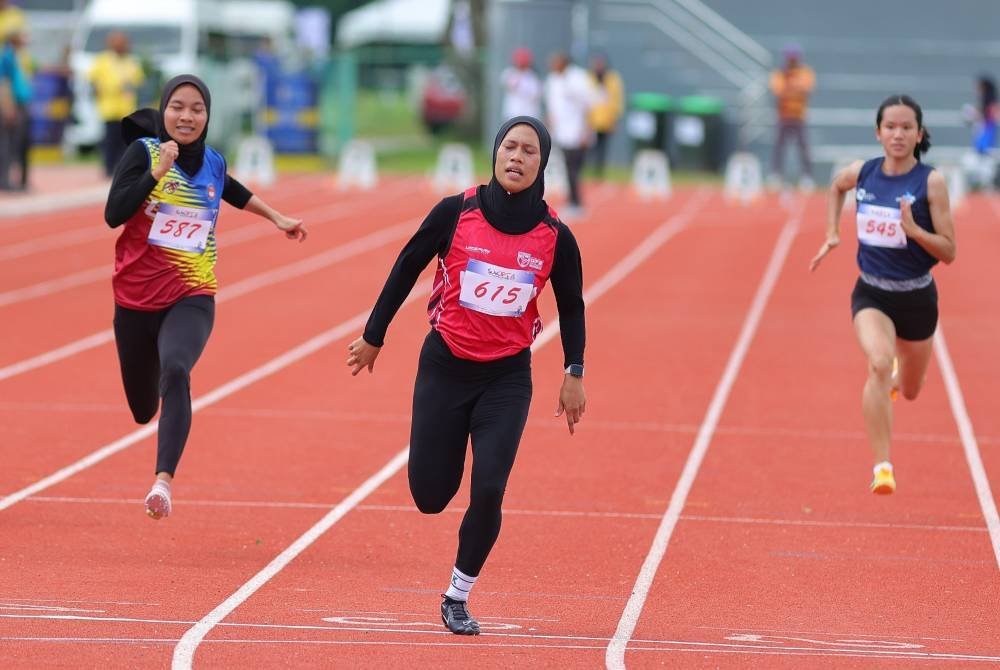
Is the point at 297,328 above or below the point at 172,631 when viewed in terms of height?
below

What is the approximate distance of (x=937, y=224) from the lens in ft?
28.6

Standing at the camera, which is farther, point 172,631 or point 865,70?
point 865,70

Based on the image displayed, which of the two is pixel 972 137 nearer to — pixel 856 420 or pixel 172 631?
pixel 856 420

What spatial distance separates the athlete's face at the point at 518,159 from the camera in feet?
20.9

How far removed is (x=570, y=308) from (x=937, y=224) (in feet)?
9.27

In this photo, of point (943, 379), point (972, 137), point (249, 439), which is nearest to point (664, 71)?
point (972, 137)

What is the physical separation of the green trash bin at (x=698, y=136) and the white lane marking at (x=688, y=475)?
39.8ft

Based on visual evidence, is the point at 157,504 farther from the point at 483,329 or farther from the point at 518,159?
the point at 518,159

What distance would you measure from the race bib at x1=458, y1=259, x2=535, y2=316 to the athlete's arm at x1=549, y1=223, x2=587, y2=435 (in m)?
0.13

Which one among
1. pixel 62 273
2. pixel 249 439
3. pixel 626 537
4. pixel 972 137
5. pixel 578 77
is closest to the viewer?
pixel 626 537

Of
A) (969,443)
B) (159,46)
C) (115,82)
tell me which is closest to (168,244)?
(969,443)

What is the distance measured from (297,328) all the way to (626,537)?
7.16 m

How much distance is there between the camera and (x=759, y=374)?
532 inches

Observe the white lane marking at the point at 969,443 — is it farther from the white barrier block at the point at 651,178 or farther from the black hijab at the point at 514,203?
the white barrier block at the point at 651,178
